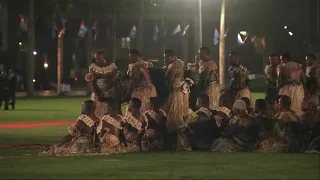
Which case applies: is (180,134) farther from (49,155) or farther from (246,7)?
(246,7)

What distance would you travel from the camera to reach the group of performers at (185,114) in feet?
56.7

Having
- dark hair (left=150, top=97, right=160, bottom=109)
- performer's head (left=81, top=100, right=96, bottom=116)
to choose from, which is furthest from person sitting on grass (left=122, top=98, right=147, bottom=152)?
dark hair (left=150, top=97, right=160, bottom=109)

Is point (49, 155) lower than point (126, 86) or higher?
lower

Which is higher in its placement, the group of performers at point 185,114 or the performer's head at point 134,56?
the performer's head at point 134,56

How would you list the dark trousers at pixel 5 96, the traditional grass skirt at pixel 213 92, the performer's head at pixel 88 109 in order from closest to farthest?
the performer's head at pixel 88 109 < the traditional grass skirt at pixel 213 92 < the dark trousers at pixel 5 96

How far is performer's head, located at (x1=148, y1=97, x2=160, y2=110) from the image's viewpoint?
1925cm

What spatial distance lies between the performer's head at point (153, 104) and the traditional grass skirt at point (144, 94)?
7cm

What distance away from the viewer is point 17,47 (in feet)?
254

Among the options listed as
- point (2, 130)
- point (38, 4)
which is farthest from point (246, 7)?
point (2, 130)

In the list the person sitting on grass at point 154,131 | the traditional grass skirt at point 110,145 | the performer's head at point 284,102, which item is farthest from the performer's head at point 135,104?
the performer's head at point 284,102

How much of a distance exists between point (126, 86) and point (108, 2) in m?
46.5

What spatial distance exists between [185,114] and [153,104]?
2.90 ft

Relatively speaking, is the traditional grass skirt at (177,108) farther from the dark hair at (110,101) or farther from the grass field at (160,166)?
the grass field at (160,166)

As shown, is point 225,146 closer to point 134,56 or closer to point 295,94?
point 295,94
